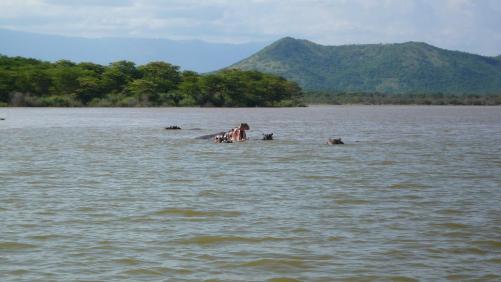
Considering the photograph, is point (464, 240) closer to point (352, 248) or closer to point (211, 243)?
point (352, 248)

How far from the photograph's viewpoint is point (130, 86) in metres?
109

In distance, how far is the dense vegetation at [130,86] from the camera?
98.7 metres

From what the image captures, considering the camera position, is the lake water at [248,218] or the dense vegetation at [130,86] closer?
the lake water at [248,218]

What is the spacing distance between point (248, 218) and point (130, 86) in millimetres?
98482

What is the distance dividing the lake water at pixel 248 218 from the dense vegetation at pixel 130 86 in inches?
3001

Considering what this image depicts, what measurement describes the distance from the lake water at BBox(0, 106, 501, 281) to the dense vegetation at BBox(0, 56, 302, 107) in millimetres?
76221

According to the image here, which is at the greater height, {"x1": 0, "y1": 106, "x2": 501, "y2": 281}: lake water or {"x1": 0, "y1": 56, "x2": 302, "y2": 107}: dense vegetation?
{"x1": 0, "y1": 56, "x2": 302, "y2": 107}: dense vegetation

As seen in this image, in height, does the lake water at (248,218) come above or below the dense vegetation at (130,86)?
below

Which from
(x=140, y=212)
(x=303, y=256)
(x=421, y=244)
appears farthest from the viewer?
(x=140, y=212)

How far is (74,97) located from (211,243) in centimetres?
9319

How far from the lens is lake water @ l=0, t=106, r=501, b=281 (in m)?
8.97

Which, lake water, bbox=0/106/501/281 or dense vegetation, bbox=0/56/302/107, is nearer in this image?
lake water, bbox=0/106/501/281

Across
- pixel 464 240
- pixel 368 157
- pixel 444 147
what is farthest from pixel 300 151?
pixel 464 240

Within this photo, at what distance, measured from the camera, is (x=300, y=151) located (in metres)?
25.9
